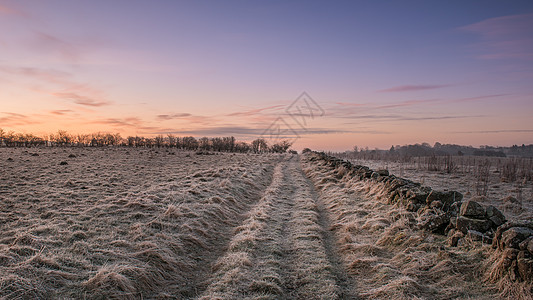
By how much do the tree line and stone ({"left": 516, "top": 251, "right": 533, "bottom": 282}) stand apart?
8623 cm

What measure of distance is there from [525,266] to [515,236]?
652mm

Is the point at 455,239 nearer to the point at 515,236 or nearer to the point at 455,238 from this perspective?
the point at 455,238

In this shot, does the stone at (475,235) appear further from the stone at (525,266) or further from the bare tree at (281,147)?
the bare tree at (281,147)

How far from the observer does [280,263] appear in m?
6.27

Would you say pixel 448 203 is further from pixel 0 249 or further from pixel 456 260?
pixel 0 249

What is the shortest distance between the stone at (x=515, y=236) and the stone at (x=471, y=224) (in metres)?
0.95

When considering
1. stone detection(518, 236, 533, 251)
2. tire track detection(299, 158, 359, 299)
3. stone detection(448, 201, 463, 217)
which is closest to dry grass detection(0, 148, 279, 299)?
tire track detection(299, 158, 359, 299)

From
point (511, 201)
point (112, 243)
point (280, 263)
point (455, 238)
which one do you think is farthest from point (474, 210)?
point (511, 201)

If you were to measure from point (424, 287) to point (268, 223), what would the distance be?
508cm

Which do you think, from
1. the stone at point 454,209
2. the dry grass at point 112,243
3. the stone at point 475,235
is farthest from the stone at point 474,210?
the dry grass at point 112,243

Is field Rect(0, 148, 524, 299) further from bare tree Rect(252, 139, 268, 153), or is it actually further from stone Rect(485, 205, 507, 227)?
bare tree Rect(252, 139, 268, 153)

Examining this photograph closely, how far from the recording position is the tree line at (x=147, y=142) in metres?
82.0

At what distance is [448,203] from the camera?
8039mm

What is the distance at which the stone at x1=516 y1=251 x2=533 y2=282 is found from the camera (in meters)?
4.46
